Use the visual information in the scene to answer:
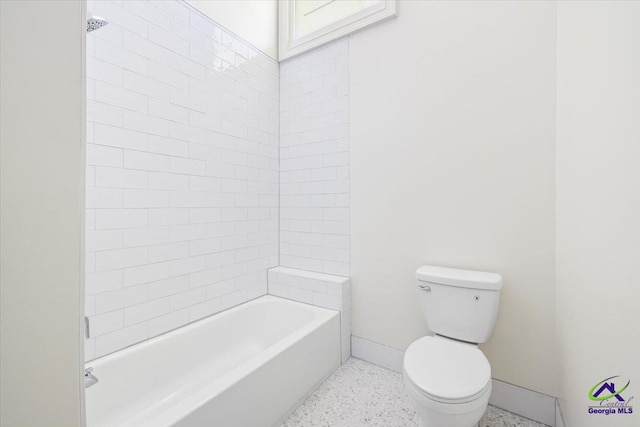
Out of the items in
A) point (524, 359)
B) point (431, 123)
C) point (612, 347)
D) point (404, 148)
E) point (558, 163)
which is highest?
point (431, 123)

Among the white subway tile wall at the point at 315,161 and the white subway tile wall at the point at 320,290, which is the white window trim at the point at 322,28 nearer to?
the white subway tile wall at the point at 315,161

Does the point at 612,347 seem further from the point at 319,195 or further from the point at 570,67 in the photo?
the point at 319,195

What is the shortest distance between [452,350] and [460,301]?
0.27m

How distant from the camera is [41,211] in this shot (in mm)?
547

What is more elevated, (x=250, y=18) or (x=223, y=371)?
(x=250, y=18)

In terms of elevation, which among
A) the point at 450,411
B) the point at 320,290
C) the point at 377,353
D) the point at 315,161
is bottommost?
the point at 377,353

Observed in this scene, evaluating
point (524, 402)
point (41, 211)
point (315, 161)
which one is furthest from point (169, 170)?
point (524, 402)

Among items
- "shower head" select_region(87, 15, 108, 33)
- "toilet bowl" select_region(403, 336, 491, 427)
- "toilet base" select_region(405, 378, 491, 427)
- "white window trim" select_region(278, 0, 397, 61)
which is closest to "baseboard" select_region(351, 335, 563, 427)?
"toilet bowl" select_region(403, 336, 491, 427)

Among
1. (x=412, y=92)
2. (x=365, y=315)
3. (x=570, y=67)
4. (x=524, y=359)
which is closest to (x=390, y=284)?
(x=365, y=315)

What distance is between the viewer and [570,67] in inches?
50.8

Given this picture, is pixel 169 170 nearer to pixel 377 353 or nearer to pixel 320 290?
pixel 320 290

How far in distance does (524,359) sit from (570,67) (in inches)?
59.6

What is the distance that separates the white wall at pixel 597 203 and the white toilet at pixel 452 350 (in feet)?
1.11

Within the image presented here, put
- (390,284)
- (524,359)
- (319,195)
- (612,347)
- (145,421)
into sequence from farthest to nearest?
(319,195) → (390,284) → (524,359) → (145,421) → (612,347)
